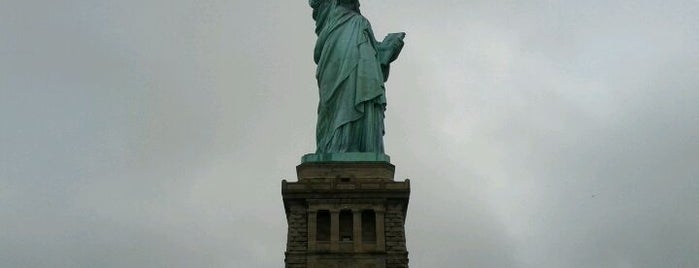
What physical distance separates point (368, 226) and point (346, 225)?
703mm

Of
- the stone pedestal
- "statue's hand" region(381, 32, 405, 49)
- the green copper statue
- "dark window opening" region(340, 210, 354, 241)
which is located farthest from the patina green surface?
"statue's hand" region(381, 32, 405, 49)

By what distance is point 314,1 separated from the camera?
3609 centimetres

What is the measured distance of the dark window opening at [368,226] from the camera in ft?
99.7

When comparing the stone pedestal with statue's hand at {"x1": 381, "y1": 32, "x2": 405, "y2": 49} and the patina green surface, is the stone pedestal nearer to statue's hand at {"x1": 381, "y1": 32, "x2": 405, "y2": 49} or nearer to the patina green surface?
the patina green surface

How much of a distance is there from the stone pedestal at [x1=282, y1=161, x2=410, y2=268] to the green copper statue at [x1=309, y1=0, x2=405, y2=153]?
1837mm

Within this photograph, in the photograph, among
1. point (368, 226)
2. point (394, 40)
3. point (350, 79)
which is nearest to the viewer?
point (368, 226)

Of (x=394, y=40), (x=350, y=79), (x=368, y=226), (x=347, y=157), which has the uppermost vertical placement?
(x=394, y=40)

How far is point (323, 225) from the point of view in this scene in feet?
101

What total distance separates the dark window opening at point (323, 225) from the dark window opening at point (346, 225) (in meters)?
0.44

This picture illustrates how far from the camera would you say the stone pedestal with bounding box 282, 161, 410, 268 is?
98.0ft

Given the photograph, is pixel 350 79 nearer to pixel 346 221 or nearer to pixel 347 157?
pixel 347 157

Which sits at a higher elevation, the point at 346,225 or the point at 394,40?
the point at 394,40

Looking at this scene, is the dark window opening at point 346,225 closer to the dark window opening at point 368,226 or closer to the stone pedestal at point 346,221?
the stone pedestal at point 346,221

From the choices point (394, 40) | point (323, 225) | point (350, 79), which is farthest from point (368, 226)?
point (394, 40)
